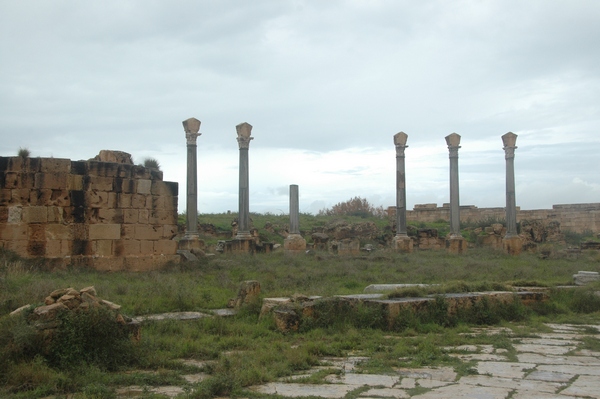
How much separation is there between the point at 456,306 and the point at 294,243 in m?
16.5

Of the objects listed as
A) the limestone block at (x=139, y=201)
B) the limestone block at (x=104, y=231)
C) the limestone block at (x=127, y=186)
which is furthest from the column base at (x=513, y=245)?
the limestone block at (x=104, y=231)

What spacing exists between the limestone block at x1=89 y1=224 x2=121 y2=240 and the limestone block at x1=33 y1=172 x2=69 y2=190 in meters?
1.18

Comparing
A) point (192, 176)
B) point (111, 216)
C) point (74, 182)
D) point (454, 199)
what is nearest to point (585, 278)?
point (111, 216)

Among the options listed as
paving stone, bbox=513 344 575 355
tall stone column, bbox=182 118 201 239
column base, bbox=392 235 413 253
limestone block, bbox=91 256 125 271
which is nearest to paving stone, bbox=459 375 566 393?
paving stone, bbox=513 344 575 355

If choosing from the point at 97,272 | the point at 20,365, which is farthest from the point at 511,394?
the point at 97,272

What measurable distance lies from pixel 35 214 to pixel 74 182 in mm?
1091

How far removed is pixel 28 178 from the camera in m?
13.3

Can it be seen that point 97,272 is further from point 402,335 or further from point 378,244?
point 378,244

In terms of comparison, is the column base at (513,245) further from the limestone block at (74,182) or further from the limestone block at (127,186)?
the limestone block at (74,182)

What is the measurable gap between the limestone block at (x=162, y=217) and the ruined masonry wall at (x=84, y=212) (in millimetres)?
26

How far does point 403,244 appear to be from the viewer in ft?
92.8

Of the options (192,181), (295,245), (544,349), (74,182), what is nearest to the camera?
(544,349)

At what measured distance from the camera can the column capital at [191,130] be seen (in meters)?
24.5

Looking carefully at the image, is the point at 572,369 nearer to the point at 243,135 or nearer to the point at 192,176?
the point at 192,176
